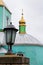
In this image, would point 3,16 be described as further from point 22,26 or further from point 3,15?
Result: point 22,26

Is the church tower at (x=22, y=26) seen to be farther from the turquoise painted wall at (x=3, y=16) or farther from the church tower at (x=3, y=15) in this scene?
the turquoise painted wall at (x=3, y=16)

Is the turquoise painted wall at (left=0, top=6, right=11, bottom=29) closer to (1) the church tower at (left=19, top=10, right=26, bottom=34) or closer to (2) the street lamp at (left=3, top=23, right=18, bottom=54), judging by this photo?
(1) the church tower at (left=19, top=10, right=26, bottom=34)

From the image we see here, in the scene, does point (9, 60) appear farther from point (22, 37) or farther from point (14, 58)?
point (22, 37)

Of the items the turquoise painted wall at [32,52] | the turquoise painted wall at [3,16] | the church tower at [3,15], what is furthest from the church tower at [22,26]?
the turquoise painted wall at [32,52]

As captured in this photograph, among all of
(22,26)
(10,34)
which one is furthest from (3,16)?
(10,34)

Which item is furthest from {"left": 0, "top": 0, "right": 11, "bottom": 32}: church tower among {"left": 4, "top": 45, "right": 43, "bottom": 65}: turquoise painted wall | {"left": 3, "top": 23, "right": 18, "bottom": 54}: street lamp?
{"left": 3, "top": 23, "right": 18, "bottom": 54}: street lamp

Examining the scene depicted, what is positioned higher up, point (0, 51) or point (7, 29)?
point (7, 29)

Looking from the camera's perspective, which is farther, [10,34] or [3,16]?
[3,16]

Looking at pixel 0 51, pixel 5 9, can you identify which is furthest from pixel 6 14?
pixel 0 51

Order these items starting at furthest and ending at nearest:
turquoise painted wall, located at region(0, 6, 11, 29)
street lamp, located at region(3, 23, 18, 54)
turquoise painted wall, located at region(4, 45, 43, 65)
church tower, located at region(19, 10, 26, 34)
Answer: church tower, located at region(19, 10, 26, 34) < turquoise painted wall, located at region(0, 6, 11, 29) < turquoise painted wall, located at region(4, 45, 43, 65) < street lamp, located at region(3, 23, 18, 54)

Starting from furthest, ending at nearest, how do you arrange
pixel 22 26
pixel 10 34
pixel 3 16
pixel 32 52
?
pixel 22 26, pixel 3 16, pixel 32 52, pixel 10 34

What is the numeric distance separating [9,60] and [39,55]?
20.2 m

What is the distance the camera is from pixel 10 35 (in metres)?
8.18

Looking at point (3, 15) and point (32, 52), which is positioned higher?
point (3, 15)
